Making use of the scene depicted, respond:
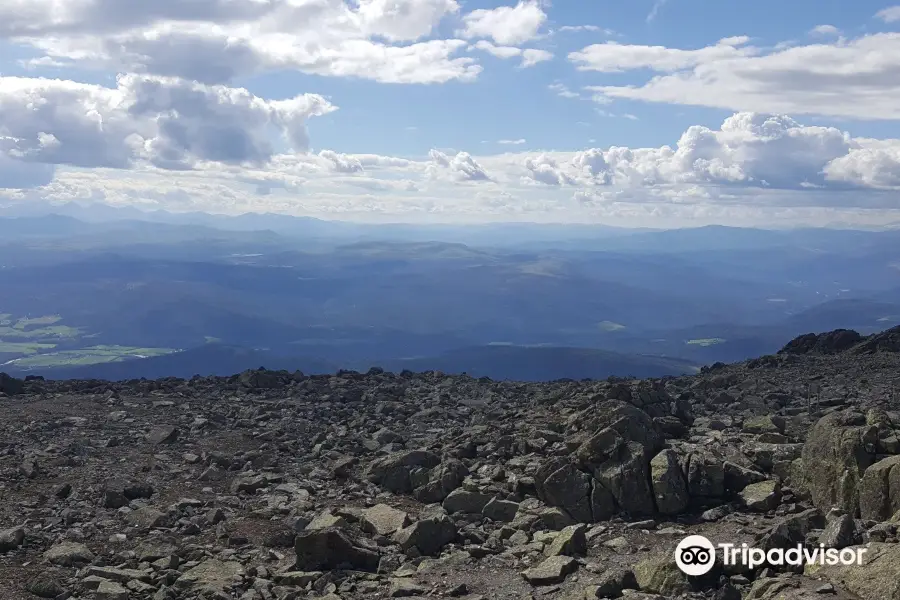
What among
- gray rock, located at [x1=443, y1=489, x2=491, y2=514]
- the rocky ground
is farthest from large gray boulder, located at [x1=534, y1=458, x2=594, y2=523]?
gray rock, located at [x1=443, y1=489, x2=491, y2=514]

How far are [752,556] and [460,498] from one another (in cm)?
901

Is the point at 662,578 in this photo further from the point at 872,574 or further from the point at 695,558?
the point at 872,574

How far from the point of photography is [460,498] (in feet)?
70.0

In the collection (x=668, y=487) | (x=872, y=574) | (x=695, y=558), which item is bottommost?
(x=668, y=487)

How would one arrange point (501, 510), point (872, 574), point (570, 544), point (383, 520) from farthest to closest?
1. point (501, 510)
2. point (383, 520)
3. point (570, 544)
4. point (872, 574)

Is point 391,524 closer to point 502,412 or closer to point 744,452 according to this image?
point 744,452

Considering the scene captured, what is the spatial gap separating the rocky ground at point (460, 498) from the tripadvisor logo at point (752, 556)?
0.58 feet

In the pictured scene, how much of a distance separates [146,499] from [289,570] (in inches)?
295

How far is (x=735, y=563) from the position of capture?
47.2 ft

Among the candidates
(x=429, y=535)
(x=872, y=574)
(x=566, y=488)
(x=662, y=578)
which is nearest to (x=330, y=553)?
(x=429, y=535)

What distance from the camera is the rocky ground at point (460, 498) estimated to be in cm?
1570

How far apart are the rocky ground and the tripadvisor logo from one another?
176 mm

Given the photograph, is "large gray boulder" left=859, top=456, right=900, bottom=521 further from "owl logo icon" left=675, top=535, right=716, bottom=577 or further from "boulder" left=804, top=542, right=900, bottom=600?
"owl logo icon" left=675, top=535, right=716, bottom=577

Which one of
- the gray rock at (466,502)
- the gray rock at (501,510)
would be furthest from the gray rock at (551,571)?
the gray rock at (466,502)
